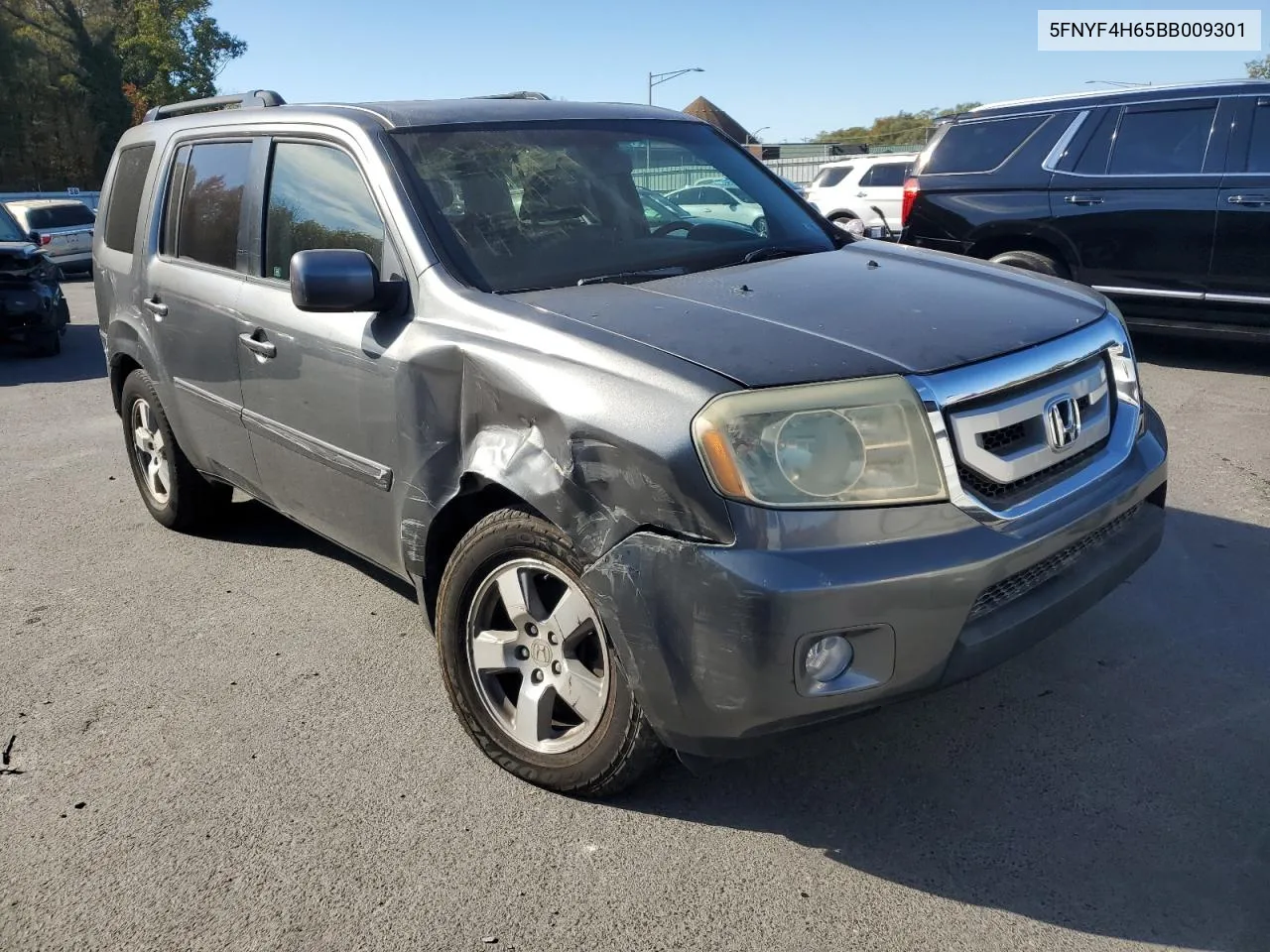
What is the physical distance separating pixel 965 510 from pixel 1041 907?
91 cm

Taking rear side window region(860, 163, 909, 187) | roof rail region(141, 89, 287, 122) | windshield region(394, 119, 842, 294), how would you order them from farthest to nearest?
1. rear side window region(860, 163, 909, 187)
2. roof rail region(141, 89, 287, 122)
3. windshield region(394, 119, 842, 294)

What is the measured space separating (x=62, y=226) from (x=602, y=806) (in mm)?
20800

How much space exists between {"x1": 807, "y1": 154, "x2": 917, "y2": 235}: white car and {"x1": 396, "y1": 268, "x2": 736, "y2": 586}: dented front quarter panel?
14973mm

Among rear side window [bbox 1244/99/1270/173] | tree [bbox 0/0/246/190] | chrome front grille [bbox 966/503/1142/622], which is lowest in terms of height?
chrome front grille [bbox 966/503/1142/622]

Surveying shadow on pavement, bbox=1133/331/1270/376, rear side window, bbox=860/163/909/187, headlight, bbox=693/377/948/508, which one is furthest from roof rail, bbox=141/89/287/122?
rear side window, bbox=860/163/909/187

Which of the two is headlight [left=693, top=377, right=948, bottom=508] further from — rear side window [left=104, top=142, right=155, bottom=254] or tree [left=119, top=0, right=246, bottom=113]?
tree [left=119, top=0, right=246, bottom=113]

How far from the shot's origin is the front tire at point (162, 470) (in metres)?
4.95

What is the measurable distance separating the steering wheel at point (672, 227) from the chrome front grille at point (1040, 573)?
66.0 inches

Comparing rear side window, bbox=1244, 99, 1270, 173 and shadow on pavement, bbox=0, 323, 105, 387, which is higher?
rear side window, bbox=1244, 99, 1270, 173

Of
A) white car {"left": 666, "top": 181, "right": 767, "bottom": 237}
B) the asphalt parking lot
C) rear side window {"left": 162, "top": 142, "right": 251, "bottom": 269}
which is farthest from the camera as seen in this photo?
rear side window {"left": 162, "top": 142, "right": 251, "bottom": 269}

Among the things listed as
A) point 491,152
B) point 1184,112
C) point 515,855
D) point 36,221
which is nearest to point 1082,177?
point 1184,112

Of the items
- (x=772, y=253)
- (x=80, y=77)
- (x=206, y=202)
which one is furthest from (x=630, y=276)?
(x=80, y=77)

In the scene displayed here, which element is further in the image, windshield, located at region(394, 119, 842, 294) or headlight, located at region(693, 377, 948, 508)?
windshield, located at region(394, 119, 842, 294)

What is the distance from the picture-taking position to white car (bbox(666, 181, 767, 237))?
12.8 feet
